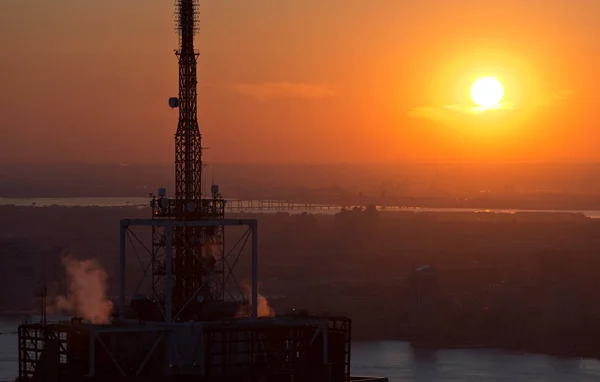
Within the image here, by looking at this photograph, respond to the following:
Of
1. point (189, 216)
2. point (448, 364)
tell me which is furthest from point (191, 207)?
point (448, 364)

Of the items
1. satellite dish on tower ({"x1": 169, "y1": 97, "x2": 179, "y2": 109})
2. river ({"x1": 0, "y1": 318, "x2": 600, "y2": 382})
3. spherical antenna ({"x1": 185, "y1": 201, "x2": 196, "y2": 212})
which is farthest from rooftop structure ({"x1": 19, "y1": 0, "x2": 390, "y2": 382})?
river ({"x1": 0, "y1": 318, "x2": 600, "y2": 382})

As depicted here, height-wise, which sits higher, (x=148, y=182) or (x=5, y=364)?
(x=148, y=182)

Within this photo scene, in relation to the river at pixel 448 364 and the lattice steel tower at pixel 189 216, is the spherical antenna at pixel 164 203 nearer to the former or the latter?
the lattice steel tower at pixel 189 216

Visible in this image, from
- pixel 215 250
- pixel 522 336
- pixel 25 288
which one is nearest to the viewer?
pixel 215 250

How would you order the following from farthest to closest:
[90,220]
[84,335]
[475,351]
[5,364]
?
[90,220]
[475,351]
[5,364]
[84,335]

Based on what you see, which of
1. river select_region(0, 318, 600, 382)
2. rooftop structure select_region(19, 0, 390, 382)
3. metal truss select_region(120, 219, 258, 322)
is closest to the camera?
rooftop structure select_region(19, 0, 390, 382)

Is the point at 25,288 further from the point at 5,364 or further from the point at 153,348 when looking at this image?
Answer: the point at 153,348

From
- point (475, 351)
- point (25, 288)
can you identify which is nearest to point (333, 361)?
point (475, 351)

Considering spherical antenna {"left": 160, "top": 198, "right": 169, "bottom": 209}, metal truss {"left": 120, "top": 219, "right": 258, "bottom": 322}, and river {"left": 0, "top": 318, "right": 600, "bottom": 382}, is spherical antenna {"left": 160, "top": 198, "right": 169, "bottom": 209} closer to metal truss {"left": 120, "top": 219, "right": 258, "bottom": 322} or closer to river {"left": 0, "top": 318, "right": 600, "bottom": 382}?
metal truss {"left": 120, "top": 219, "right": 258, "bottom": 322}

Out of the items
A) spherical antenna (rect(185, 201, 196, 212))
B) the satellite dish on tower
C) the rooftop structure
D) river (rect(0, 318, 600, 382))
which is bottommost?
river (rect(0, 318, 600, 382))
